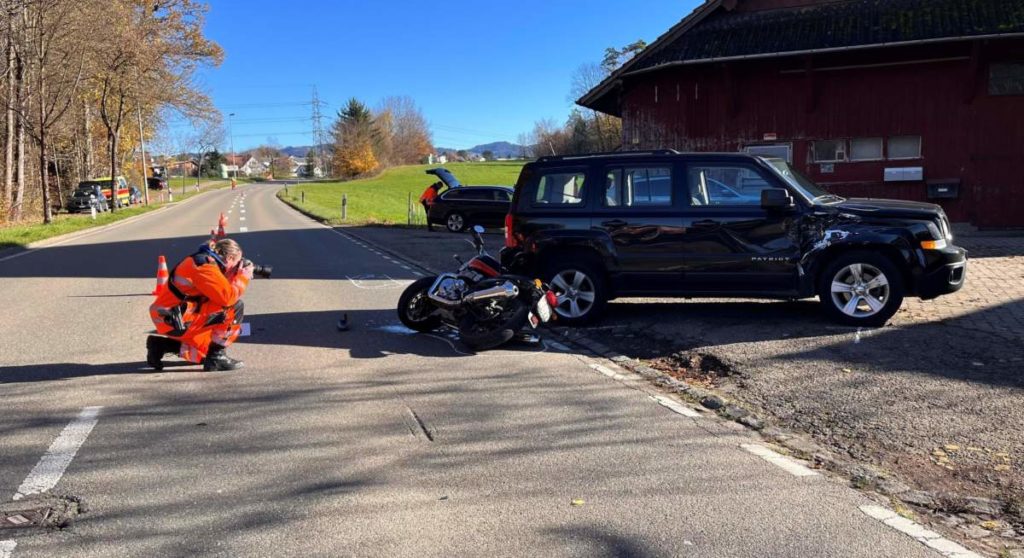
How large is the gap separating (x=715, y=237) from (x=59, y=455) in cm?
643

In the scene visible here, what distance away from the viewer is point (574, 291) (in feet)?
29.6

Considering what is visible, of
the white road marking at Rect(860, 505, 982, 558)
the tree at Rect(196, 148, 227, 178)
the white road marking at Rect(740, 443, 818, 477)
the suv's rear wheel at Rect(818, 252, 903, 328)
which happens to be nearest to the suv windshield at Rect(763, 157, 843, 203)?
the suv's rear wheel at Rect(818, 252, 903, 328)

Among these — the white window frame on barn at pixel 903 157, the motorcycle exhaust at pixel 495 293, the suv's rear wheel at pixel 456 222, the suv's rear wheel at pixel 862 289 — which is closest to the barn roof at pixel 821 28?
the white window frame on barn at pixel 903 157

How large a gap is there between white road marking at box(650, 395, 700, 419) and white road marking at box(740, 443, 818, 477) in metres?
0.72

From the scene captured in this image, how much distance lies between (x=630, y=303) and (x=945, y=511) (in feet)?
21.2

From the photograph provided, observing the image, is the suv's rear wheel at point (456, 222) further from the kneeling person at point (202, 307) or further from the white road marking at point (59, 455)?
the white road marking at point (59, 455)

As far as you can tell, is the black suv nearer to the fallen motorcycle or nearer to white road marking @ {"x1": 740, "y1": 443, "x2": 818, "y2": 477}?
the fallen motorcycle

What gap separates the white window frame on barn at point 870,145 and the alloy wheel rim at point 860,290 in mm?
11690

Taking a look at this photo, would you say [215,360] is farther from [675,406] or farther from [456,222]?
[456,222]

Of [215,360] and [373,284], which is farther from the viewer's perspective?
[373,284]

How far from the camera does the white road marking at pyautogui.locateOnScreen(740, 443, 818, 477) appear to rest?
15.2 feet

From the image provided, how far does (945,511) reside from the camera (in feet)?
13.5

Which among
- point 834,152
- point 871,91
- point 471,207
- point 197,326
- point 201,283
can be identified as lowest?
point 197,326

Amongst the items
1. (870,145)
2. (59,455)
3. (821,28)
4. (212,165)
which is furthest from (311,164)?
(59,455)
